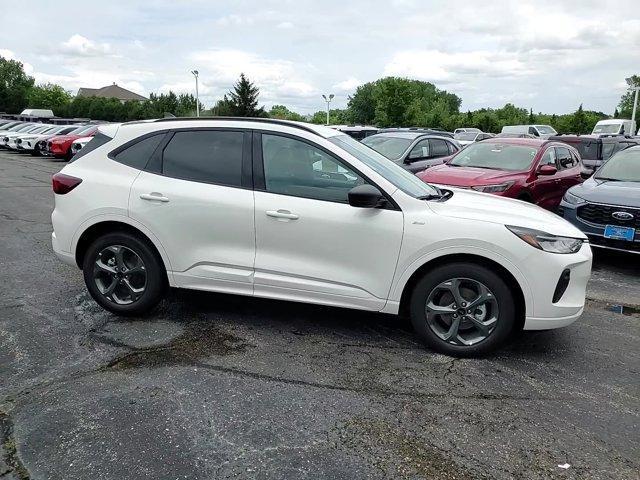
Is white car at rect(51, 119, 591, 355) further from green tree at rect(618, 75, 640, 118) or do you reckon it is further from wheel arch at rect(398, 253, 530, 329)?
green tree at rect(618, 75, 640, 118)

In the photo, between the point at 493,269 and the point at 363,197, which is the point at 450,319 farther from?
the point at 363,197

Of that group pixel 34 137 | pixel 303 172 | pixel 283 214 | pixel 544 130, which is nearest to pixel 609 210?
pixel 303 172

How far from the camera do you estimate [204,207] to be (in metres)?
4.30

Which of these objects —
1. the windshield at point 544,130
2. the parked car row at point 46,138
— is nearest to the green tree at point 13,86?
the parked car row at point 46,138

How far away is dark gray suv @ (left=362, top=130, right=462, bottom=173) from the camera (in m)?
11.8

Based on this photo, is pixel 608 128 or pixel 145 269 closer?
pixel 145 269

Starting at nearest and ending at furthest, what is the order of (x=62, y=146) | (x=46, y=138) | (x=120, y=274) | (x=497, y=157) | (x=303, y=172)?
(x=303, y=172) < (x=120, y=274) < (x=497, y=157) < (x=62, y=146) < (x=46, y=138)

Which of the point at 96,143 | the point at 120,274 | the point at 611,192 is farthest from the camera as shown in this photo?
the point at 611,192

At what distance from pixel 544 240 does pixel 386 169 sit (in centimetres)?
137

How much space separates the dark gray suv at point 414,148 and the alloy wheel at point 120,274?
781cm

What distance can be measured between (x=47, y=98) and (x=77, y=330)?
95.3 meters

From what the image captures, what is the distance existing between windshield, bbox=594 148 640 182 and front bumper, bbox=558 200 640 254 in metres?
1.07

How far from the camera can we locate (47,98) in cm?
8675

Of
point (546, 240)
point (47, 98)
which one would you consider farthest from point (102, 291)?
point (47, 98)
